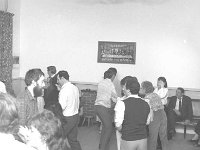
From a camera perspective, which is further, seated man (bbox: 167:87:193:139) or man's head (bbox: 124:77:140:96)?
seated man (bbox: 167:87:193:139)

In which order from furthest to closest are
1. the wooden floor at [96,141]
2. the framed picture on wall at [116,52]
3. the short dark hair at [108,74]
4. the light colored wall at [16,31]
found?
the light colored wall at [16,31], the framed picture on wall at [116,52], the wooden floor at [96,141], the short dark hair at [108,74]

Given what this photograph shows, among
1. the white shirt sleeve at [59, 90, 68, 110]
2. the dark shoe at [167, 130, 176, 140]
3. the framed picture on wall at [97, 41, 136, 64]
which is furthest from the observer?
the framed picture on wall at [97, 41, 136, 64]

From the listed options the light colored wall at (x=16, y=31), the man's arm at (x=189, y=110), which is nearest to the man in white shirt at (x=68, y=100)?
the man's arm at (x=189, y=110)

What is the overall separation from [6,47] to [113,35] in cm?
303

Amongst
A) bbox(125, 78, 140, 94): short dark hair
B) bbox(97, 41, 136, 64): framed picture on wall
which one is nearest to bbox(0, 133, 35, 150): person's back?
bbox(125, 78, 140, 94): short dark hair

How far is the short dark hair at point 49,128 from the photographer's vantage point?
2.58 metres

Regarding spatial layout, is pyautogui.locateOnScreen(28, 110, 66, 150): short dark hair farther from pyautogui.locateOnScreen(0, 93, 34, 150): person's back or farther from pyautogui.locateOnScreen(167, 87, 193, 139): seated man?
pyautogui.locateOnScreen(167, 87, 193, 139): seated man

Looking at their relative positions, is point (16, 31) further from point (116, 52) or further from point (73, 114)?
point (73, 114)

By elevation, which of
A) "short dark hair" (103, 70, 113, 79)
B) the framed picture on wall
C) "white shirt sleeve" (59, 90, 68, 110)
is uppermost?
the framed picture on wall

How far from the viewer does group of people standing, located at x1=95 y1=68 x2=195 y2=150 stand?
173 inches

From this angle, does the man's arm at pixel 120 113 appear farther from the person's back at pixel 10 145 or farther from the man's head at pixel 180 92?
the man's head at pixel 180 92

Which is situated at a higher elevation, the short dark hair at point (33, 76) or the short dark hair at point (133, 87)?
the short dark hair at point (33, 76)

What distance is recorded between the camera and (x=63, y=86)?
5.63 m

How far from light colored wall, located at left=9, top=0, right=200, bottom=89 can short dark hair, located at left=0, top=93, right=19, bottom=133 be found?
7.19 meters
